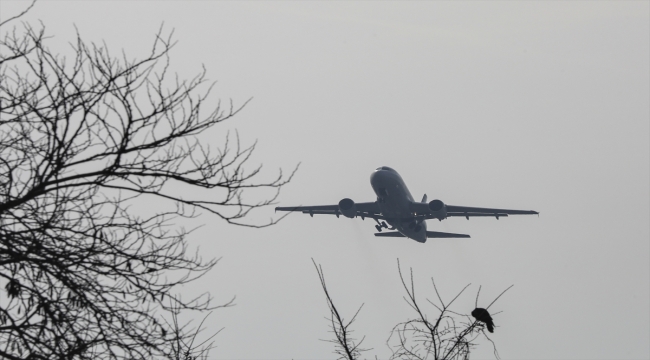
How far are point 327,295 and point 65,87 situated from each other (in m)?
2.87

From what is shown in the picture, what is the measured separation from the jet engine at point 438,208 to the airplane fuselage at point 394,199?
121cm

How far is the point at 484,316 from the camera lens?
7.79 metres

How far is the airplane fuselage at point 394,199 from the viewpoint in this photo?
47.2 metres

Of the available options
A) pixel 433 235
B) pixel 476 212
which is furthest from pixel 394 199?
pixel 433 235

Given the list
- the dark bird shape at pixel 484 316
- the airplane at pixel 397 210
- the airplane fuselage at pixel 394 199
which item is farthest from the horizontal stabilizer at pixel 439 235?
the dark bird shape at pixel 484 316

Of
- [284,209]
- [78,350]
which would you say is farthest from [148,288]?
[284,209]

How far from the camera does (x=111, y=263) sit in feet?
21.8

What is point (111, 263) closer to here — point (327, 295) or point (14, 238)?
point (14, 238)

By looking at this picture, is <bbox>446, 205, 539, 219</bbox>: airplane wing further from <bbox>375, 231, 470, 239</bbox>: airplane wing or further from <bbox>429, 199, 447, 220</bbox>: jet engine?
<bbox>429, 199, 447, 220</bbox>: jet engine

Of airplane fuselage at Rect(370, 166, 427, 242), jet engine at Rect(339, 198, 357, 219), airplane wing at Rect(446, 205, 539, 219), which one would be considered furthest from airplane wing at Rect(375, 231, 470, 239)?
jet engine at Rect(339, 198, 357, 219)

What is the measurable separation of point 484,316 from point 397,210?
4138cm

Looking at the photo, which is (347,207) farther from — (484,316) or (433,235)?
(484,316)

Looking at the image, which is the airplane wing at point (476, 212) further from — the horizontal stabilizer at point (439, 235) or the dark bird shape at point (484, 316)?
the dark bird shape at point (484, 316)

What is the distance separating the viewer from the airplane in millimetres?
47594
